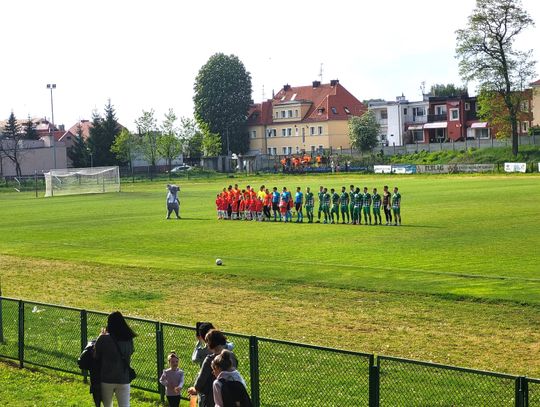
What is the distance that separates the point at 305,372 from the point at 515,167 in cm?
7890

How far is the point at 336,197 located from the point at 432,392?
3344cm

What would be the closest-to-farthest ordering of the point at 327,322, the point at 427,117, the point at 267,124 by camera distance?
the point at 327,322
the point at 427,117
the point at 267,124

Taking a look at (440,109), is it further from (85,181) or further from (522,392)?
(522,392)

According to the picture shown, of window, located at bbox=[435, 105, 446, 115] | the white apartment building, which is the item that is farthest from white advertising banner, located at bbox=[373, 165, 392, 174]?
the white apartment building

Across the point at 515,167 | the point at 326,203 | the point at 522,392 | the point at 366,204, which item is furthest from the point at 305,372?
the point at 515,167

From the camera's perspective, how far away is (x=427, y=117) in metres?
132

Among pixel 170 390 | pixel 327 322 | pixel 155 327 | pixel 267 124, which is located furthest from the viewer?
pixel 267 124

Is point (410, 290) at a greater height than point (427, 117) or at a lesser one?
lesser

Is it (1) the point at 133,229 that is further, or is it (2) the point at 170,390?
(1) the point at 133,229

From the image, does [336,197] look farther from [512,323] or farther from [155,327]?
[155,327]

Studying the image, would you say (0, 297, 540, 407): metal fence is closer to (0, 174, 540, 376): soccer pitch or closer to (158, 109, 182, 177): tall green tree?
(0, 174, 540, 376): soccer pitch

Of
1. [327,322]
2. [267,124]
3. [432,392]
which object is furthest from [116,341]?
[267,124]

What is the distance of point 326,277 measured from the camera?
27031mm

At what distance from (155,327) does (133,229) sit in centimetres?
3119
